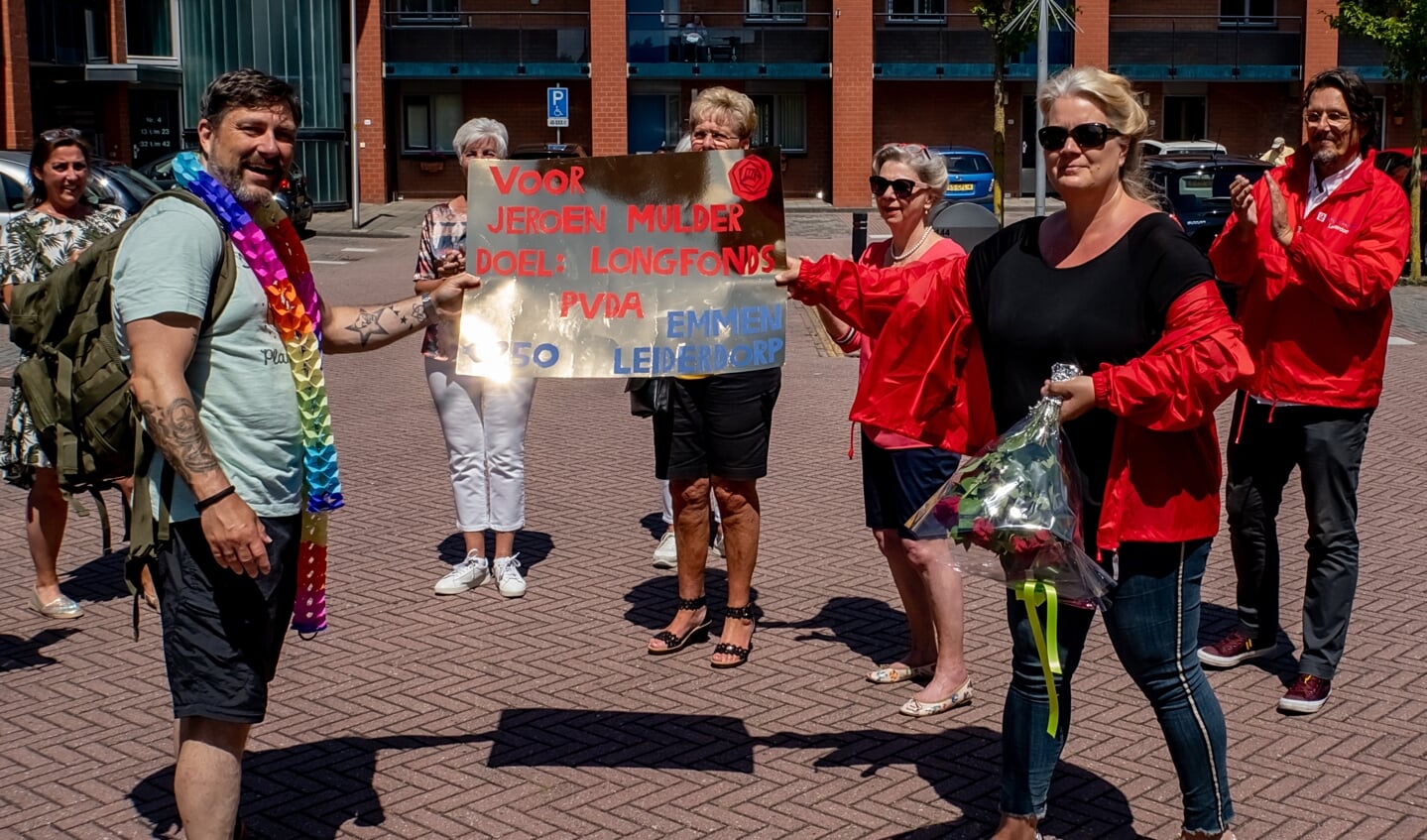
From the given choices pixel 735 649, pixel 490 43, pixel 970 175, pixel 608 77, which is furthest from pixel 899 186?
pixel 490 43

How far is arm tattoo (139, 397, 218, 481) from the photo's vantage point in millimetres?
3527

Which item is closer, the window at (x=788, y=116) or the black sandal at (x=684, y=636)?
the black sandal at (x=684, y=636)

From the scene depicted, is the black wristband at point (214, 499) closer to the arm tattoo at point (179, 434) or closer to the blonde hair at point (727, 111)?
the arm tattoo at point (179, 434)

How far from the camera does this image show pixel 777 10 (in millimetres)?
43250

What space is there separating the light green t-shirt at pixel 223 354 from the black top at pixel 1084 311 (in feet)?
5.55

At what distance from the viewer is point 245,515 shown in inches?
143

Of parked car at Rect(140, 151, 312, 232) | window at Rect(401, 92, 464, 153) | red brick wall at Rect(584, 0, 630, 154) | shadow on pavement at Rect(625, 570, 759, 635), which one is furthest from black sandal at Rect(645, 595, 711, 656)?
window at Rect(401, 92, 464, 153)

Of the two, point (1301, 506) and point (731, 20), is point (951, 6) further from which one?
point (1301, 506)

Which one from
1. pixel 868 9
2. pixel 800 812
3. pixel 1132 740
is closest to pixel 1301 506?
pixel 1132 740

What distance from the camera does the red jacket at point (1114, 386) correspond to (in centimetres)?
360

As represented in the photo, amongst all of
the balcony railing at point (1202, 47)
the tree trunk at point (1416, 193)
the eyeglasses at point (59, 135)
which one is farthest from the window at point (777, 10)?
the eyeglasses at point (59, 135)

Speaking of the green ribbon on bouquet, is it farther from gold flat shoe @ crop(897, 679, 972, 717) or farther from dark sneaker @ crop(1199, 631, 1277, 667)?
dark sneaker @ crop(1199, 631, 1277, 667)

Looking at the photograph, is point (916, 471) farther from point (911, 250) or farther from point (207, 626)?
point (207, 626)

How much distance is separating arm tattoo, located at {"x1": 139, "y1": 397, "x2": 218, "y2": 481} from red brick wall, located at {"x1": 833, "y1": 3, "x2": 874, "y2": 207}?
39139mm
